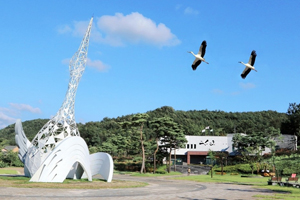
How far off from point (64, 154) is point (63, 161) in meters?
0.49

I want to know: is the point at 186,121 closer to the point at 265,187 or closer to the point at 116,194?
the point at 265,187

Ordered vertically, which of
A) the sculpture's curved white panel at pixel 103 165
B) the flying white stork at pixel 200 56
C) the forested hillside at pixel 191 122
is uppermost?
the forested hillside at pixel 191 122

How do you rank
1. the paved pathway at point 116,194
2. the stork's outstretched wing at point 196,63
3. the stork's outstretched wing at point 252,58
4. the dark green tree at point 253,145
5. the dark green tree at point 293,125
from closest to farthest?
the stork's outstretched wing at point 196,63
the stork's outstretched wing at point 252,58
the paved pathway at point 116,194
the dark green tree at point 253,145
the dark green tree at point 293,125

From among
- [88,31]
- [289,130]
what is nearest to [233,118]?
[289,130]

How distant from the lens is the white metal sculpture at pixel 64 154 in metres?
22.9

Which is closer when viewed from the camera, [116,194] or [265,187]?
[116,194]

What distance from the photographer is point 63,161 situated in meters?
23.5

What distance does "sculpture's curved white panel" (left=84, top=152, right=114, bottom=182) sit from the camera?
83.6ft

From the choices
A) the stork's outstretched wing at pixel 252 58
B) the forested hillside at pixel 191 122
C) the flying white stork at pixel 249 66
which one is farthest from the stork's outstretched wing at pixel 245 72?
the forested hillside at pixel 191 122

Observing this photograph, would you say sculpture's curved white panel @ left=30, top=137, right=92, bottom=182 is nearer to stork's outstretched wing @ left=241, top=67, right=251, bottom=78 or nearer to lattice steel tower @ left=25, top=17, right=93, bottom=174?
lattice steel tower @ left=25, top=17, right=93, bottom=174

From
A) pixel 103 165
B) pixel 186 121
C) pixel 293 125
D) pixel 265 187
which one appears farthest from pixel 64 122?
pixel 186 121

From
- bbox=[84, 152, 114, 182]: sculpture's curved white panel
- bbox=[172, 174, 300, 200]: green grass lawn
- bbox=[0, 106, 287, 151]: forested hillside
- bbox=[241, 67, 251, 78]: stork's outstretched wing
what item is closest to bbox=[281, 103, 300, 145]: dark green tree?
bbox=[0, 106, 287, 151]: forested hillside

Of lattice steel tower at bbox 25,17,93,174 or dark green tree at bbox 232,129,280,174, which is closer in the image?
lattice steel tower at bbox 25,17,93,174

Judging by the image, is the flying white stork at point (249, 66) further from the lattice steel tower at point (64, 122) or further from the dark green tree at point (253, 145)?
the dark green tree at point (253, 145)
